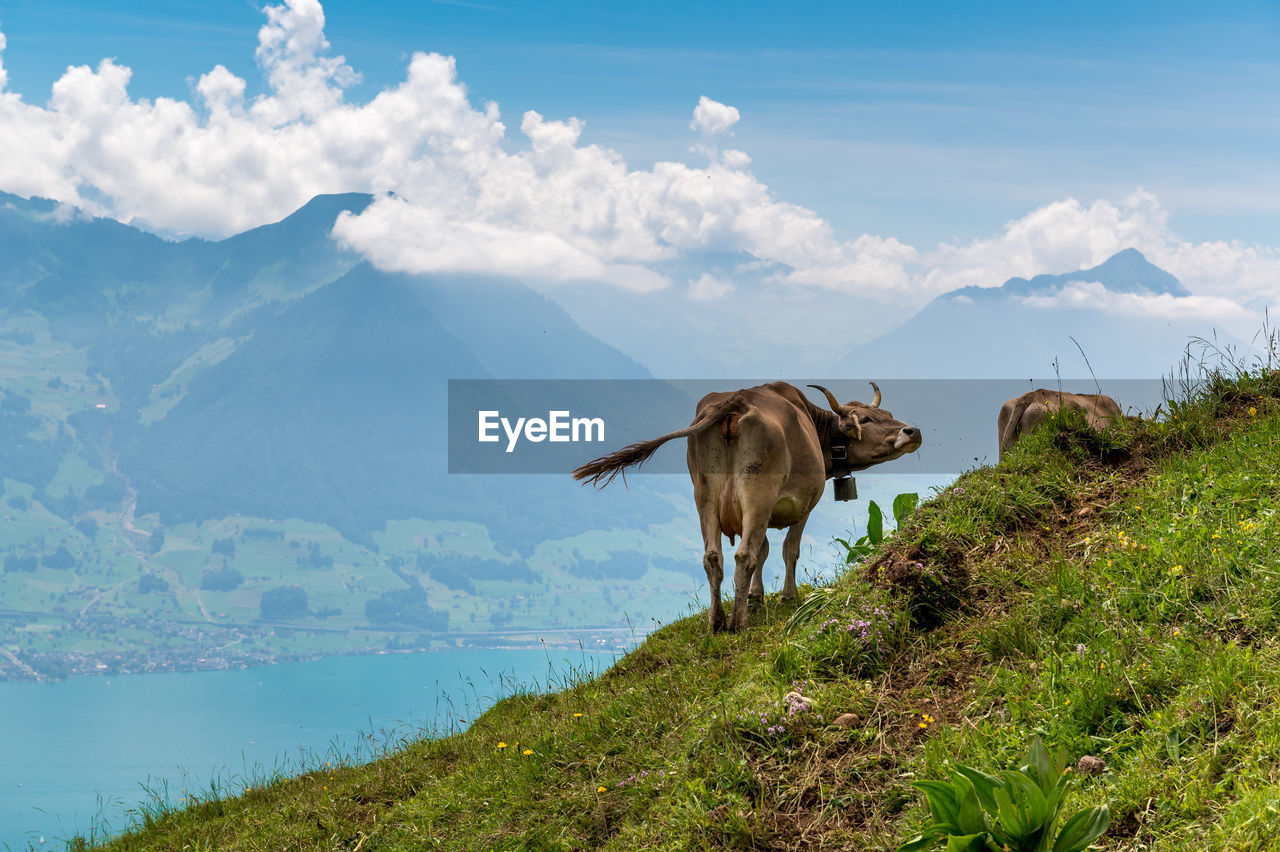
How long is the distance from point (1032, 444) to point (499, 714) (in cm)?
666

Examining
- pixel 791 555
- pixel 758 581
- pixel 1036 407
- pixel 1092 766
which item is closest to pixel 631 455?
pixel 758 581

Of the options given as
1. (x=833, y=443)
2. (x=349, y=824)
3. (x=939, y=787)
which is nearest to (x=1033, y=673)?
Result: (x=939, y=787)

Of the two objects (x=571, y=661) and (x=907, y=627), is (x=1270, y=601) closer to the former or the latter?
(x=907, y=627)

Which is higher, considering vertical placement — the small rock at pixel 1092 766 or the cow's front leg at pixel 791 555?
the cow's front leg at pixel 791 555

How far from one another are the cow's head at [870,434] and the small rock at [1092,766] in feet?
24.3

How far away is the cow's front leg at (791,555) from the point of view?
452 inches

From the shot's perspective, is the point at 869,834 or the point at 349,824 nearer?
the point at 869,834

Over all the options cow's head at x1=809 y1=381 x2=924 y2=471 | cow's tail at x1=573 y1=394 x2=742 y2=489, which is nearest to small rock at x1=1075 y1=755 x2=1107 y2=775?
cow's tail at x1=573 y1=394 x2=742 y2=489

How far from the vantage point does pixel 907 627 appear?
284 inches

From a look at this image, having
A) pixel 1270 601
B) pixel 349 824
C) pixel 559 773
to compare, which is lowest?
pixel 349 824

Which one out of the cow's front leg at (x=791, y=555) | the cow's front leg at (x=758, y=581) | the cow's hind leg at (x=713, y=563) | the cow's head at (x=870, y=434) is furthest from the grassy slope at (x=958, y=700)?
the cow's head at (x=870, y=434)

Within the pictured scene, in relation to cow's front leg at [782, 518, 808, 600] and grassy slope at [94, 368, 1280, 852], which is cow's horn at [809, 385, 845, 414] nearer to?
cow's front leg at [782, 518, 808, 600]

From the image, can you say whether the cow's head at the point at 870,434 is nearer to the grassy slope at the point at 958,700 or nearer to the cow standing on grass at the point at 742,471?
the cow standing on grass at the point at 742,471

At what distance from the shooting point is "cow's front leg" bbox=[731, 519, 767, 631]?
9930 millimetres
